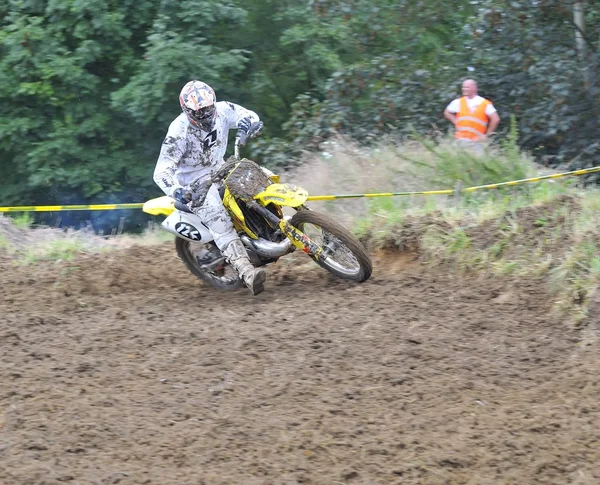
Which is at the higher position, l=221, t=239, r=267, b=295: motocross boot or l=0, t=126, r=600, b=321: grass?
l=0, t=126, r=600, b=321: grass

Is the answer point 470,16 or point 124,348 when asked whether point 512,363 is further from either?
point 470,16

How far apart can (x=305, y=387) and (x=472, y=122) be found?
6570mm

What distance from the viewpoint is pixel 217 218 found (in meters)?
7.86

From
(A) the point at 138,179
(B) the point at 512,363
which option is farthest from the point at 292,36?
(B) the point at 512,363

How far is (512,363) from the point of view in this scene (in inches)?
239

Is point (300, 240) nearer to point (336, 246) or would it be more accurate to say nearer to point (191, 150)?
point (336, 246)

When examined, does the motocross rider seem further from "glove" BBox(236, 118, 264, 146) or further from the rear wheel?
the rear wheel

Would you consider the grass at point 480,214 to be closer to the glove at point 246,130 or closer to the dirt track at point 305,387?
the dirt track at point 305,387

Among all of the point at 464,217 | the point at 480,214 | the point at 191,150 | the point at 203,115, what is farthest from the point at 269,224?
the point at 480,214

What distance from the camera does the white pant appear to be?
7.84 metres

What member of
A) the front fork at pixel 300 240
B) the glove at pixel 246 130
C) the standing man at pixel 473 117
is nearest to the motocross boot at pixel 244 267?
the front fork at pixel 300 240

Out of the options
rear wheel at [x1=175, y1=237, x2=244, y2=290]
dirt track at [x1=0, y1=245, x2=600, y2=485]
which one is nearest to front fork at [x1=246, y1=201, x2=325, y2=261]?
dirt track at [x1=0, y1=245, x2=600, y2=485]

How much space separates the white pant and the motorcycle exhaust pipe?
0.15 meters

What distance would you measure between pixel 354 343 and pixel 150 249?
13.1ft
